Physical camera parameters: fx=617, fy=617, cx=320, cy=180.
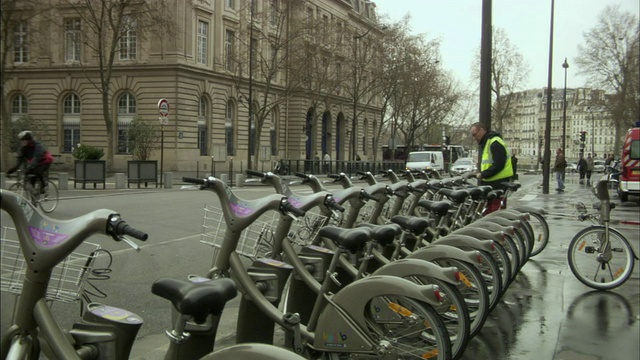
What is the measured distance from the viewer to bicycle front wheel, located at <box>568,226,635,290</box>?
674 centimetres

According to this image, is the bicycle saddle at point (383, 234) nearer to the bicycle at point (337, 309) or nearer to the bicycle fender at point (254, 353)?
the bicycle at point (337, 309)

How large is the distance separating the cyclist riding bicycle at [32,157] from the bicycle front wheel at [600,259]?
5586 millimetres

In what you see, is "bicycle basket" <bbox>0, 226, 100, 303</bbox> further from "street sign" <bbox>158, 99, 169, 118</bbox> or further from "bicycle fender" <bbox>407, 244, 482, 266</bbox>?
"street sign" <bbox>158, 99, 169, 118</bbox>

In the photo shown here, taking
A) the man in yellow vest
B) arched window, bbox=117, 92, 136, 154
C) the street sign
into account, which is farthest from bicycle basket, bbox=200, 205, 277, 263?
the man in yellow vest

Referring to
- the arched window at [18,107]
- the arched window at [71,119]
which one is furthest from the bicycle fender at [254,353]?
the arched window at [71,119]

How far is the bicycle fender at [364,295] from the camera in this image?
3199 mm

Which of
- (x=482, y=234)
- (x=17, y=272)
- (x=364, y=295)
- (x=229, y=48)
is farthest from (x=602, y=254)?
(x=229, y=48)

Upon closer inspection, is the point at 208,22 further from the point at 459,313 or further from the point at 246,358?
the point at 246,358

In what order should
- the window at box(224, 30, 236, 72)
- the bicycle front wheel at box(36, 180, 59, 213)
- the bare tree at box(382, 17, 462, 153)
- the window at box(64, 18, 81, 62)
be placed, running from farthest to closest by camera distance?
1. the bare tree at box(382, 17, 462, 153)
2. the window at box(224, 30, 236, 72)
3. the bicycle front wheel at box(36, 180, 59, 213)
4. the window at box(64, 18, 81, 62)

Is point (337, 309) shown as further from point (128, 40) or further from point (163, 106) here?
point (163, 106)

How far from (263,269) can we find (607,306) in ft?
13.1

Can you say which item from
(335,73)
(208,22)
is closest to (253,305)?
(208,22)

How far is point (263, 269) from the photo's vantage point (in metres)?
3.76

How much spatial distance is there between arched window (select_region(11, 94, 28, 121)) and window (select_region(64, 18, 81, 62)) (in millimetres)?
807
